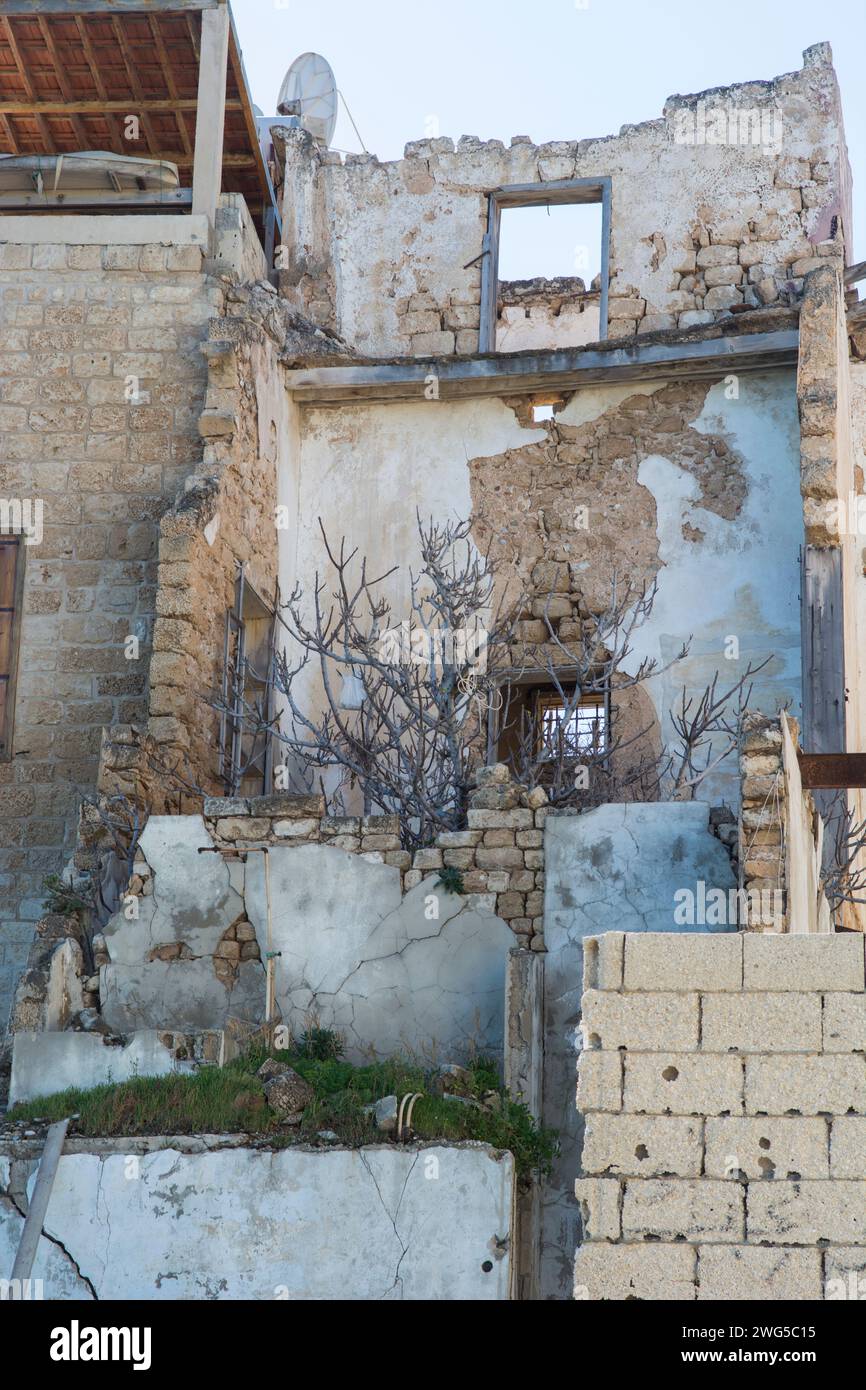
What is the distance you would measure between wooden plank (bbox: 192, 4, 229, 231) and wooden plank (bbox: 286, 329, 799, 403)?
1.67 metres

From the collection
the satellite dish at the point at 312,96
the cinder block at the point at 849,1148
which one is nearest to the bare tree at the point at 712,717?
the cinder block at the point at 849,1148

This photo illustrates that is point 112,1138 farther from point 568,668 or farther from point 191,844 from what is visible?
point 568,668

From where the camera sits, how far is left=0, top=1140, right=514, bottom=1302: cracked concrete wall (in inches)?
325

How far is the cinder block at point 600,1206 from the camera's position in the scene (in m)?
6.60

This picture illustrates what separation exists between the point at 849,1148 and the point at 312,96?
13.3 metres

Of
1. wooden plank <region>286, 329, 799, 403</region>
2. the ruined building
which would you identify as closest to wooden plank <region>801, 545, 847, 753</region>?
the ruined building

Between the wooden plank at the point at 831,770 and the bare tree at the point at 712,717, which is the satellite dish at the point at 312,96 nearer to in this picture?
the bare tree at the point at 712,717

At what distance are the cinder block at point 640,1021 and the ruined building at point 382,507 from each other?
24 centimetres

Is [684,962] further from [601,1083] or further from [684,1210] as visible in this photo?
[684,1210]

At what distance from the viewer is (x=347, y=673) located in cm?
1379

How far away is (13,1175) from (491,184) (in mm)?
9678

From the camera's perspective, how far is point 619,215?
591 inches

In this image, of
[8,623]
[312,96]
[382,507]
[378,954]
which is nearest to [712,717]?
[382,507]
